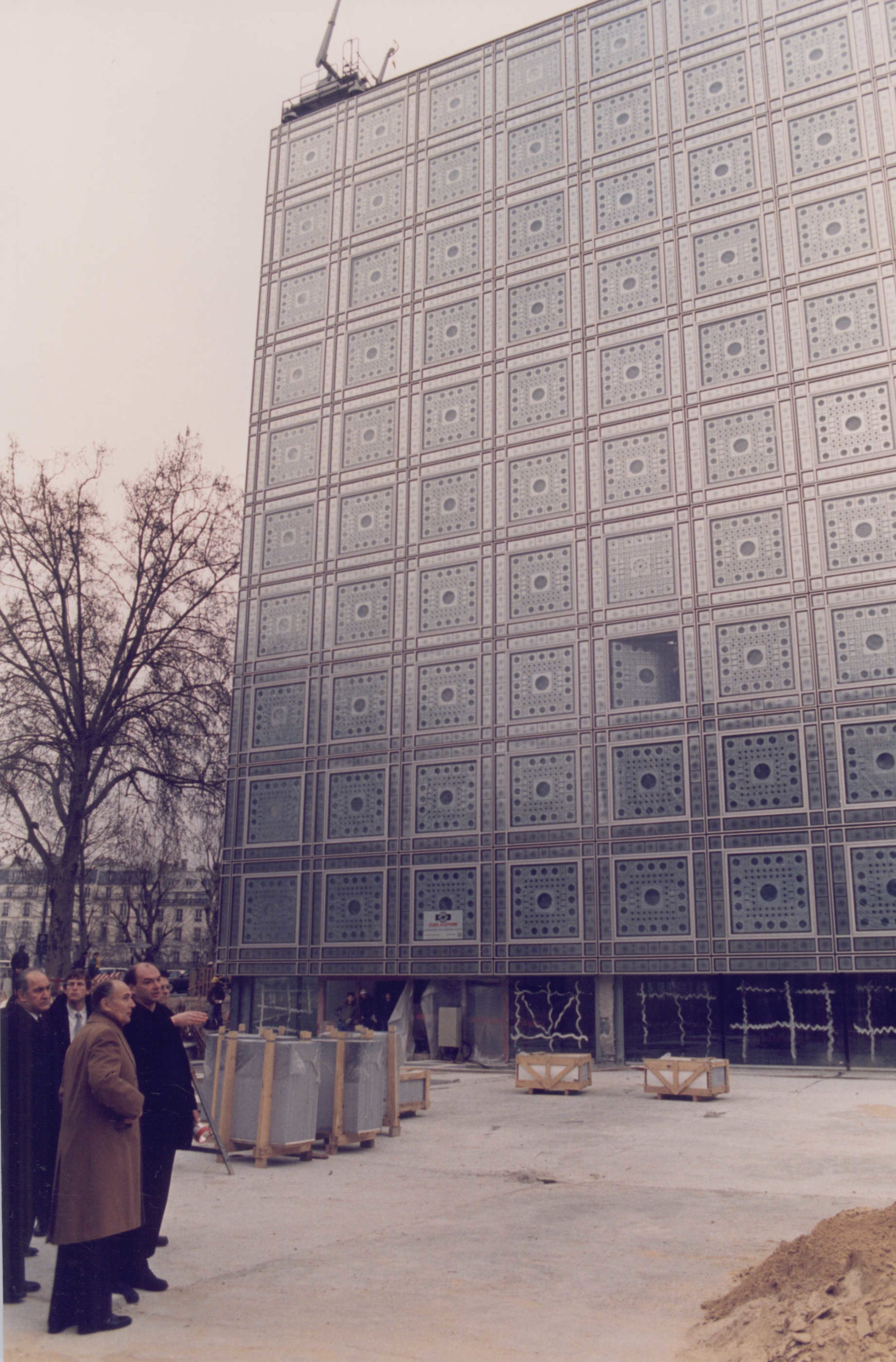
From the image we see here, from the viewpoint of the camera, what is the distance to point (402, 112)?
38594 mm

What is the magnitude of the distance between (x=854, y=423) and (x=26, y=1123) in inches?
1011

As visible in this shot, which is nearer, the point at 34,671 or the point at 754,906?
the point at 754,906

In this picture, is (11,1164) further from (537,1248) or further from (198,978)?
(198,978)

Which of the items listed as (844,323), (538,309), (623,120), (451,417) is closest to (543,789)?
(451,417)

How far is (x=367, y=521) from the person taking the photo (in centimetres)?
3466

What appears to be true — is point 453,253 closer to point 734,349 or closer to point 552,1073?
point 734,349

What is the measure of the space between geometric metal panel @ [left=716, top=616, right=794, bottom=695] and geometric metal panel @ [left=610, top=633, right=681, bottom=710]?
1.25 meters

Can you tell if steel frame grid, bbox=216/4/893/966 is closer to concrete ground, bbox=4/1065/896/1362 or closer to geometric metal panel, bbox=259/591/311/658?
geometric metal panel, bbox=259/591/311/658

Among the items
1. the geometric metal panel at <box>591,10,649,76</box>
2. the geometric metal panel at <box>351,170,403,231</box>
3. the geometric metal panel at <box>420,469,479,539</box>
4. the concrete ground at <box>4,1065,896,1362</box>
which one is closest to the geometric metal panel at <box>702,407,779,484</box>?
the geometric metal panel at <box>420,469,479,539</box>

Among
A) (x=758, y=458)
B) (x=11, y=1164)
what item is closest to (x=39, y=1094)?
(x=11, y=1164)

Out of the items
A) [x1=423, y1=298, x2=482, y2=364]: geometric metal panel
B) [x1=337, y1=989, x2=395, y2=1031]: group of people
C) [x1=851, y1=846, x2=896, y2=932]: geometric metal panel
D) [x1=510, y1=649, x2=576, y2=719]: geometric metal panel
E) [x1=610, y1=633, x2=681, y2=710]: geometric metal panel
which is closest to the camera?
[x1=851, y1=846, x2=896, y2=932]: geometric metal panel

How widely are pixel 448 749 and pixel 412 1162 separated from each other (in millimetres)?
17983

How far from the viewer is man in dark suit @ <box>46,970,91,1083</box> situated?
31.3 feet

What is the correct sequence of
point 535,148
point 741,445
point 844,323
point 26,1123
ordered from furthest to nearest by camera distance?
point 535,148, point 741,445, point 844,323, point 26,1123
